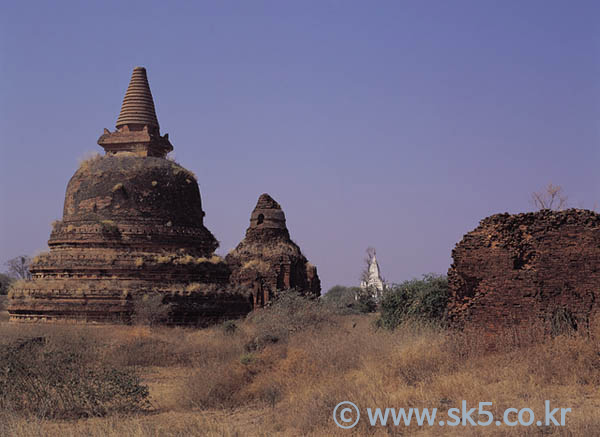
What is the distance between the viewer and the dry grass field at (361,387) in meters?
8.43

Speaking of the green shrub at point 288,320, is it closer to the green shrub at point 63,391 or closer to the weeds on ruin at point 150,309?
the weeds on ruin at point 150,309

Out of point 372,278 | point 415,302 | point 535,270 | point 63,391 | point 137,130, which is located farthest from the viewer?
point 372,278

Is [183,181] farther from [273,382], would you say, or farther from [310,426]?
[310,426]

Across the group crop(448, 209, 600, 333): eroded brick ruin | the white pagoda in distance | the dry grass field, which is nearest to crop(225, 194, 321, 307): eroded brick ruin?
the white pagoda in distance

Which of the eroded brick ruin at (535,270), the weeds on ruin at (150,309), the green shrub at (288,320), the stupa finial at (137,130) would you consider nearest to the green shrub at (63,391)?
the green shrub at (288,320)

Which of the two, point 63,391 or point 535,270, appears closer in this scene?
point 63,391

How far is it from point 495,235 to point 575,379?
387 cm

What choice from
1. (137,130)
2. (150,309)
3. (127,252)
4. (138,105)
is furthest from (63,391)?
(138,105)

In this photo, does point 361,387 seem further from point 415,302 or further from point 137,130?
point 137,130

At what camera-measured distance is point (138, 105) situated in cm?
2895

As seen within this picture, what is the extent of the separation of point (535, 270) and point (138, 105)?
20971 mm

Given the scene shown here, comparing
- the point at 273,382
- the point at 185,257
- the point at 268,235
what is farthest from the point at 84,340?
the point at 268,235

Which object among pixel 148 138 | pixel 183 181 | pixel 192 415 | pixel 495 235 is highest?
pixel 148 138

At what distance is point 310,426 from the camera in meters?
8.61
